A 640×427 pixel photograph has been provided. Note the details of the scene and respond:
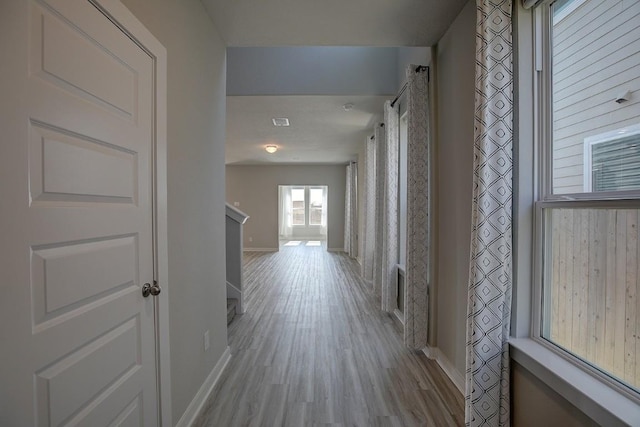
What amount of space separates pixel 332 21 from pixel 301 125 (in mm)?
2788

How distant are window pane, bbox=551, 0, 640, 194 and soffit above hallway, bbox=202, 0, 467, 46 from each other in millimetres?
849

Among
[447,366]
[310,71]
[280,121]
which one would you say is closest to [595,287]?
[447,366]

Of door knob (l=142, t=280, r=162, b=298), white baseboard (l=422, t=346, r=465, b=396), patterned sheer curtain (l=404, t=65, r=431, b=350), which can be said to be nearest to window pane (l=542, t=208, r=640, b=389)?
white baseboard (l=422, t=346, r=465, b=396)

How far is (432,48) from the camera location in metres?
2.50

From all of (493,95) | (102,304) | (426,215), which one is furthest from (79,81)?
(426,215)

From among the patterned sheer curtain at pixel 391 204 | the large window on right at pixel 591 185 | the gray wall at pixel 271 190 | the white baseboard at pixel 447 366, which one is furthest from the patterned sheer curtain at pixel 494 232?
the gray wall at pixel 271 190

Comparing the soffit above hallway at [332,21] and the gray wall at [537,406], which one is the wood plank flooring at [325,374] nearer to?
the gray wall at [537,406]

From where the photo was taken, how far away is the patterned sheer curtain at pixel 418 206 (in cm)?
262

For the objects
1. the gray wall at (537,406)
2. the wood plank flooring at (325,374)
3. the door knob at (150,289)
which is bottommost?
the wood plank flooring at (325,374)

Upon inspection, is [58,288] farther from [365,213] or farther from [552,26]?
[365,213]

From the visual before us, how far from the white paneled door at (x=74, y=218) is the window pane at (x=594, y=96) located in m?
1.84

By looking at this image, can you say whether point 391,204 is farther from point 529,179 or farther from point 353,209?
point 353,209

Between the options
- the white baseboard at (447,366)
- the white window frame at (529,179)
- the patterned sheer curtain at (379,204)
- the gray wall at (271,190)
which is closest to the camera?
the white window frame at (529,179)

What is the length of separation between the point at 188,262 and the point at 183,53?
1.17 m
